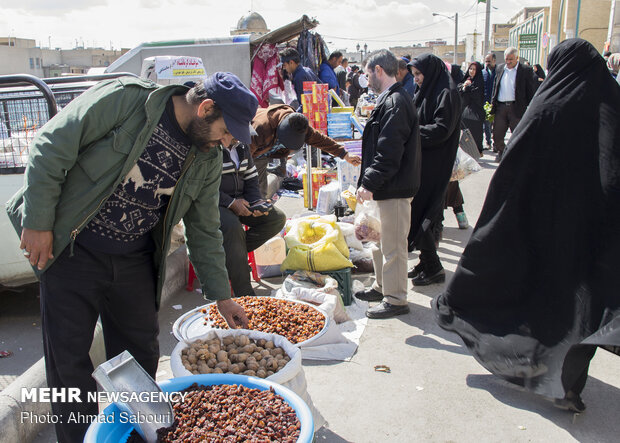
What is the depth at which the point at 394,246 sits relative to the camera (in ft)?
15.0

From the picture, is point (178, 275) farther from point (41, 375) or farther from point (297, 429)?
point (297, 429)

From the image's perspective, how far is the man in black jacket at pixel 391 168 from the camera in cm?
433

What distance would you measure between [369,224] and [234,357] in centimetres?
298

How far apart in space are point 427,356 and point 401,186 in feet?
4.46

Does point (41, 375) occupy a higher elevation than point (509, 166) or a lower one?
lower

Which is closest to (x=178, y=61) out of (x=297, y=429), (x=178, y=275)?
(x=178, y=275)

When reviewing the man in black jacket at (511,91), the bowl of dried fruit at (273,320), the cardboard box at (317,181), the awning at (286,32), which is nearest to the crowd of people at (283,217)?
the bowl of dried fruit at (273,320)

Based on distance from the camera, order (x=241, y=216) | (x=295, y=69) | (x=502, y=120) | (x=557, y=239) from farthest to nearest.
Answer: (x=502, y=120) → (x=295, y=69) → (x=241, y=216) → (x=557, y=239)

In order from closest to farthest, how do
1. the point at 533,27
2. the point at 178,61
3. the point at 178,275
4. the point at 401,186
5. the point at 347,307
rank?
the point at 401,186 < the point at 347,307 < the point at 178,275 < the point at 178,61 < the point at 533,27

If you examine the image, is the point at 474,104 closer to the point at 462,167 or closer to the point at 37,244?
the point at 462,167

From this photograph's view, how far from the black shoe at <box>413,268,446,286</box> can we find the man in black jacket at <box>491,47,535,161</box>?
19.5 ft

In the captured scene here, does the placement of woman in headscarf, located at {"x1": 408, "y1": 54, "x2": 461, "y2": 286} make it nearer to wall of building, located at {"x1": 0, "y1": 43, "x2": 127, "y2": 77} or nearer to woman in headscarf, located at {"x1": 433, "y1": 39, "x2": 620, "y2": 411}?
woman in headscarf, located at {"x1": 433, "y1": 39, "x2": 620, "y2": 411}

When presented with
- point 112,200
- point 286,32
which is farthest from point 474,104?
point 112,200

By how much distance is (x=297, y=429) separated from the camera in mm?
2076
